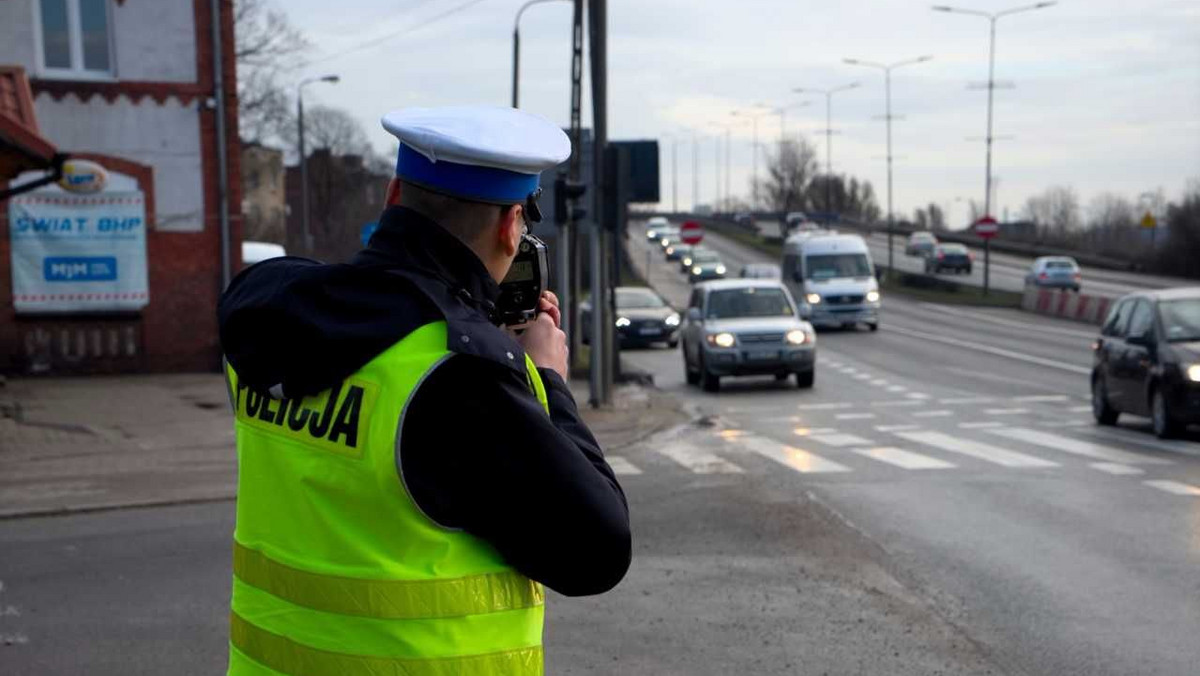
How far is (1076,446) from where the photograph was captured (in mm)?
14852

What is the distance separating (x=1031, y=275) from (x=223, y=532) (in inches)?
2100

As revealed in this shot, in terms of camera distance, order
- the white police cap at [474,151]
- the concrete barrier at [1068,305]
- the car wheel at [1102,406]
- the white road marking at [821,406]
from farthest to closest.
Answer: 1. the concrete barrier at [1068,305]
2. the white road marking at [821,406]
3. the car wheel at [1102,406]
4. the white police cap at [474,151]

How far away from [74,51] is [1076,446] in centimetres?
1600

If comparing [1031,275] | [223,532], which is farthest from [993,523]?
[1031,275]

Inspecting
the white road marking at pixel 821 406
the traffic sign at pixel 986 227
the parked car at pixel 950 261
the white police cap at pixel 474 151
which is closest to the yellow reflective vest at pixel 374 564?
the white police cap at pixel 474 151

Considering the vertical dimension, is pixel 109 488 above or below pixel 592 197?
below

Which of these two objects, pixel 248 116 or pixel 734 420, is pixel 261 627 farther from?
pixel 248 116

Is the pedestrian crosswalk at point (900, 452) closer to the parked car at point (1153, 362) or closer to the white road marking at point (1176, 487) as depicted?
the white road marking at point (1176, 487)

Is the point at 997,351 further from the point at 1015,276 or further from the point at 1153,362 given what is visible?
the point at 1015,276

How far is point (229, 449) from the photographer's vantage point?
15516 millimetres

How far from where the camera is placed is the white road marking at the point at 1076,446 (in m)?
13.5

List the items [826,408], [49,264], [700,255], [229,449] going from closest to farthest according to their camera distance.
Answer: [229,449], [826,408], [49,264], [700,255]

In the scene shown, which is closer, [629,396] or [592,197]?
[592,197]

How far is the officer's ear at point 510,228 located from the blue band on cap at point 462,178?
2 centimetres
